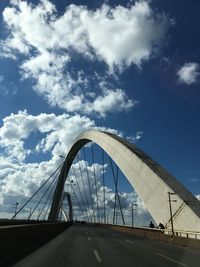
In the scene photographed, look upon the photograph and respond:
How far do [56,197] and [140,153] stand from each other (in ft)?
146

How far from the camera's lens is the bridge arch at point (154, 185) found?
120ft

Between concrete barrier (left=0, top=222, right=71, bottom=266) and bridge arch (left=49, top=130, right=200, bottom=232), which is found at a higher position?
bridge arch (left=49, top=130, right=200, bottom=232)

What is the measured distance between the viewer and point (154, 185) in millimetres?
43219

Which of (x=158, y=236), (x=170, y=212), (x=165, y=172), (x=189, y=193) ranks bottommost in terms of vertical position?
(x=158, y=236)

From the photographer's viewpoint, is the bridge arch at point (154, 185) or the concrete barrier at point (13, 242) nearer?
the concrete barrier at point (13, 242)

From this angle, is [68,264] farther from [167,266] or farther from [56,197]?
[56,197]

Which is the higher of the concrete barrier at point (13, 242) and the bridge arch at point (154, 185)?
the bridge arch at point (154, 185)

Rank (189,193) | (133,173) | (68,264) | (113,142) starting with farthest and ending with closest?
(113,142) < (133,173) < (189,193) < (68,264)

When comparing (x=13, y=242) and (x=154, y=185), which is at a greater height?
(x=154, y=185)

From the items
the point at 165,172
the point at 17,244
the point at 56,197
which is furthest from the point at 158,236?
the point at 56,197

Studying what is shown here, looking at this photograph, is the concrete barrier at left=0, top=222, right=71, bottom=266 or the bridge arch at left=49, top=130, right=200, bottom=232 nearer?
the concrete barrier at left=0, top=222, right=71, bottom=266

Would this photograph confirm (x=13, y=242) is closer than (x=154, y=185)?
Yes

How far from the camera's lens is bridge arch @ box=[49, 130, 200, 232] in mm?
36550

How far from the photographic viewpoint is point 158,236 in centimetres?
3397
